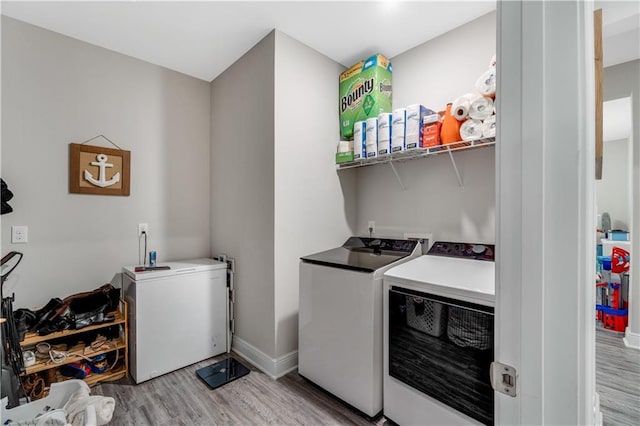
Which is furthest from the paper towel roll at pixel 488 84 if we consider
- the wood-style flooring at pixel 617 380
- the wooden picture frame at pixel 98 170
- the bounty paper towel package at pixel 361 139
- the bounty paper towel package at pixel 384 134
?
the wooden picture frame at pixel 98 170

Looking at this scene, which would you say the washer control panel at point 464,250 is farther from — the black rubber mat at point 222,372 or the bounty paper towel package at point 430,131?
the black rubber mat at point 222,372

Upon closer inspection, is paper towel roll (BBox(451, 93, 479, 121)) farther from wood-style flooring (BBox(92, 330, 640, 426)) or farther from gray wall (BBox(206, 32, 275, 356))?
wood-style flooring (BBox(92, 330, 640, 426))

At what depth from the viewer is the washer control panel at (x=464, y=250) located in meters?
1.86

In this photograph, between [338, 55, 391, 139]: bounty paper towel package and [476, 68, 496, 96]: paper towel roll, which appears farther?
[338, 55, 391, 139]: bounty paper towel package

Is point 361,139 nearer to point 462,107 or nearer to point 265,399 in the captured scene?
point 462,107

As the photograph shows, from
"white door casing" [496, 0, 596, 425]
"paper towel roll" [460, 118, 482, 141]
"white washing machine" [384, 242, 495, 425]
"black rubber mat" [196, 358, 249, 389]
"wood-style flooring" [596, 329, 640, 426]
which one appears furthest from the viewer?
"black rubber mat" [196, 358, 249, 389]

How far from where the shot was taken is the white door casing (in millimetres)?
517

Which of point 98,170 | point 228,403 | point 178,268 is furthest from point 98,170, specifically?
point 228,403

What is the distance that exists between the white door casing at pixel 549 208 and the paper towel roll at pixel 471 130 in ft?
4.20

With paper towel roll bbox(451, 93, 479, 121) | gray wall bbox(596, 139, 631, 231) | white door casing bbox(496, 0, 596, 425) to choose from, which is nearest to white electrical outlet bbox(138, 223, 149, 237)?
paper towel roll bbox(451, 93, 479, 121)

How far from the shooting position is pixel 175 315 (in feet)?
7.29

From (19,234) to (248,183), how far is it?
62.8 inches

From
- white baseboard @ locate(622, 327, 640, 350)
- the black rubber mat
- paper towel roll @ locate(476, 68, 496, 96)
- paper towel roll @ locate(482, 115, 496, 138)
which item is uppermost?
paper towel roll @ locate(476, 68, 496, 96)

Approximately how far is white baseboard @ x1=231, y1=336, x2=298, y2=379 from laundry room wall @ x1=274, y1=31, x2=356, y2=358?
6 cm
